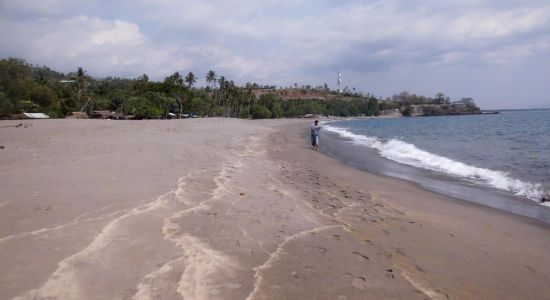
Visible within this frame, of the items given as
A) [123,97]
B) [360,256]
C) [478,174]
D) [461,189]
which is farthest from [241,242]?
[123,97]

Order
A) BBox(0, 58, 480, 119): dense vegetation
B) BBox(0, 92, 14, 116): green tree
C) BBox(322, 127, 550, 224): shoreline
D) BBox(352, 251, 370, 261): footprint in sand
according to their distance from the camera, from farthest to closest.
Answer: BBox(0, 58, 480, 119): dense vegetation < BBox(0, 92, 14, 116): green tree < BBox(322, 127, 550, 224): shoreline < BBox(352, 251, 370, 261): footprint in sand

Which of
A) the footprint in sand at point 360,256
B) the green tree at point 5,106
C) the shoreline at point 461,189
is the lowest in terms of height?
the shoreline at point 461,189

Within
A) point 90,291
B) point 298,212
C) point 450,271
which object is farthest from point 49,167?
point 450,271

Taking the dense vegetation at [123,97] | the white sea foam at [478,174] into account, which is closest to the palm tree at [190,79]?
the dense vegetation at [123,97]

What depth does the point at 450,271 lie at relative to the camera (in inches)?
159

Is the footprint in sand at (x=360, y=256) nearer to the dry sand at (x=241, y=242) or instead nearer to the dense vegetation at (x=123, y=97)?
the dry sand at (x=241, y=242)

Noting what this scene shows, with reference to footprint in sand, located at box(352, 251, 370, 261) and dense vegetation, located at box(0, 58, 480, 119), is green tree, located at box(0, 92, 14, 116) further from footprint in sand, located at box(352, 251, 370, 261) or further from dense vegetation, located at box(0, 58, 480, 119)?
footprint in sand, located at box(352, 251, 370, 261)

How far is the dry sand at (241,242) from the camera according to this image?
3.38 meters

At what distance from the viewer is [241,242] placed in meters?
4.55

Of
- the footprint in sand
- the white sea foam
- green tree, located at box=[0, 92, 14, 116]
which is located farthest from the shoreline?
green tree, located at box=[0, 92, 14, 116]

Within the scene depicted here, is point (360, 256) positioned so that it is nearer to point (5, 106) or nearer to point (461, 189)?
point (461, 189)

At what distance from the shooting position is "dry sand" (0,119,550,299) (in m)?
3.38

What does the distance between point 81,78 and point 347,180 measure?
7970 centimetres

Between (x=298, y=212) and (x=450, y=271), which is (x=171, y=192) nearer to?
(x=298, y=212)
